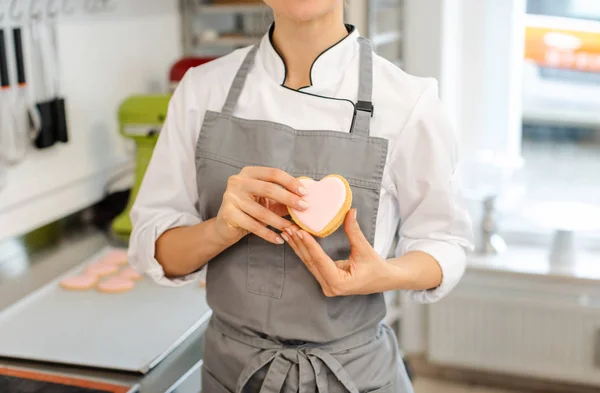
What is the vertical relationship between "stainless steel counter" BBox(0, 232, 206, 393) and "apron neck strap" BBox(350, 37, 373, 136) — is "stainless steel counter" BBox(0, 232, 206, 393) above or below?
below

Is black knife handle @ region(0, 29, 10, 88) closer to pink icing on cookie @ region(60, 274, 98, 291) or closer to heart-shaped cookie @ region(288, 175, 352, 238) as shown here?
Result: pink icing on cookie @ region(60, 274, 98, 291)

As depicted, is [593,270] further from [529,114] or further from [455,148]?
[455,148]

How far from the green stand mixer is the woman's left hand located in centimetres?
96

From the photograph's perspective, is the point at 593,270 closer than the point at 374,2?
No

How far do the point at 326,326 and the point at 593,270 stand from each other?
1521 mm

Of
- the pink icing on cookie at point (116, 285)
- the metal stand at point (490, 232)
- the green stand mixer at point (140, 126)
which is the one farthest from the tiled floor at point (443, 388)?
the pink icing on cookie at point (116, 285)

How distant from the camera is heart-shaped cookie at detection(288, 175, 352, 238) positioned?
0.95 m

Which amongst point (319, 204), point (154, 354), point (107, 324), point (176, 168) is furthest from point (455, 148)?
point (107, 324)

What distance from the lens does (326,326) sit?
103cm

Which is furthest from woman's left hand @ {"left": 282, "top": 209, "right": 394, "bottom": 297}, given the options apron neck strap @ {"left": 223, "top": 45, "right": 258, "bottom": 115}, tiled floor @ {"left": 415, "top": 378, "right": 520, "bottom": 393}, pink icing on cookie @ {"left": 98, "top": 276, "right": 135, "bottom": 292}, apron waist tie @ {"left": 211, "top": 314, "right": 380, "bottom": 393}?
tiled floor @ {"left": 415, "top": 378, "right": 520, "bottom": 393}

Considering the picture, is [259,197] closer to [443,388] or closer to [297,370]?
[297,370]

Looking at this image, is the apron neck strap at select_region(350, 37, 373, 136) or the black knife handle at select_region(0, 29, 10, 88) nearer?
the apron neck strap at select_region(350, 37, 373, 136)

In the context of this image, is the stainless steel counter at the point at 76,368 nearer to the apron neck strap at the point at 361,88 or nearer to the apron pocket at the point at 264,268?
the apron pocket at the point at 264,268

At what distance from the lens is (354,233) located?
95 centimetres
